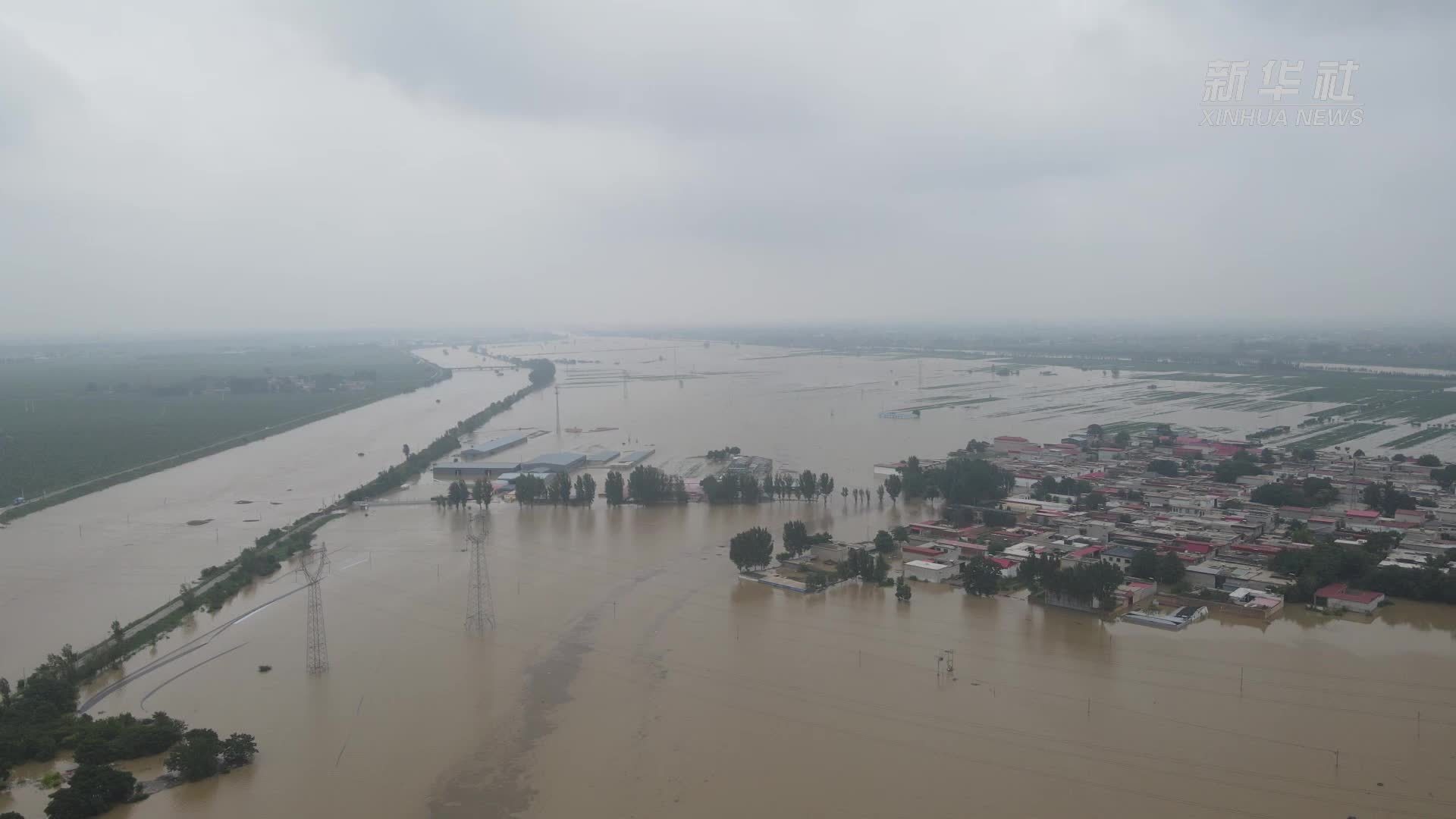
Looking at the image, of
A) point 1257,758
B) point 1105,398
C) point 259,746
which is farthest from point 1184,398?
point 259,746

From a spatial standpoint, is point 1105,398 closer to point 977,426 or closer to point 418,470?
point 977,426

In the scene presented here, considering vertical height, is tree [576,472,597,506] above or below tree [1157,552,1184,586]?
below

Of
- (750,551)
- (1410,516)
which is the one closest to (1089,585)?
(750,551)

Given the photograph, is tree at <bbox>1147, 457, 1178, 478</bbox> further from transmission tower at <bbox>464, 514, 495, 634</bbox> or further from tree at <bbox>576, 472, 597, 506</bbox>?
transmission tower at <bbox>464, 514, 495, 634</bbox>

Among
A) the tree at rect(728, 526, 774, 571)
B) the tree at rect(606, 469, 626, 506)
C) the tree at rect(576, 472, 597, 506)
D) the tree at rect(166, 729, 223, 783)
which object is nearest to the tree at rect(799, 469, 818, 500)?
the tree at rect(606, 469, 626, 506)

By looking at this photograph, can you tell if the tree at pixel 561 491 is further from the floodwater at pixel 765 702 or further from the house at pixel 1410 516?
the house at pixel 1410 516

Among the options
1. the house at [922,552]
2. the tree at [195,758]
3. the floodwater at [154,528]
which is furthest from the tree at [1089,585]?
the floodwater at [154,528]

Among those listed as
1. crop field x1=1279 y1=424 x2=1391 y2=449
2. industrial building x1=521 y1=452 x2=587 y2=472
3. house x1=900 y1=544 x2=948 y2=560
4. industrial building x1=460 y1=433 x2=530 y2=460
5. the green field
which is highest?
crop field x1=1279 y1=424 x2=1391 y2=449
